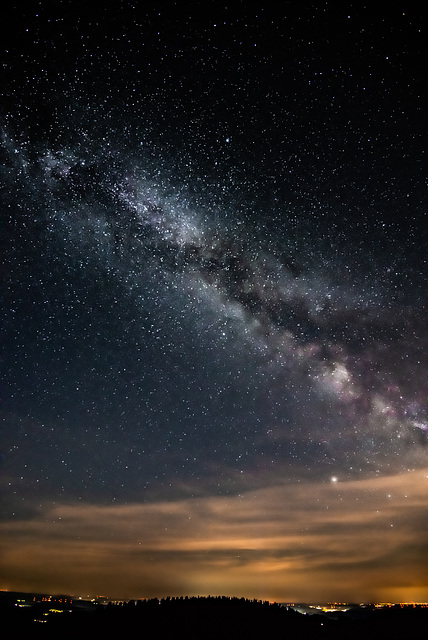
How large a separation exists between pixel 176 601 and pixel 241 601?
5.01 meters

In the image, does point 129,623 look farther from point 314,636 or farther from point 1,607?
point 1,607

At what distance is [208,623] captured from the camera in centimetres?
2745

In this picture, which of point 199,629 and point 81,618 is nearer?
point 199,629

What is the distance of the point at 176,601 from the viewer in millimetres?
32188

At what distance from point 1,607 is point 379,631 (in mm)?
31187

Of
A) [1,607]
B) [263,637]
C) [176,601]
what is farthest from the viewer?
[1,607]

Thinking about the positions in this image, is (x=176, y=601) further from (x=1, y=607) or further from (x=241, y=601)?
(x=1, y=607)

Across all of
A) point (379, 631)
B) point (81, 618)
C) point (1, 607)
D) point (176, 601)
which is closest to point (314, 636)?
point (379, 631)

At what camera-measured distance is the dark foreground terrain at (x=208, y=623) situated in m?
25.8

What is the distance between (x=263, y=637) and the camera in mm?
25656

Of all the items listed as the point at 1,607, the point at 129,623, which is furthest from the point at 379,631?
the point at 1,607

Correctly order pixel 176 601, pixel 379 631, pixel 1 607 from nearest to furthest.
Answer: pixel 379 631, pixel 176 601, pixel 1 607

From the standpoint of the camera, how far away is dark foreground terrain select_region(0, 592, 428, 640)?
84.7 feet

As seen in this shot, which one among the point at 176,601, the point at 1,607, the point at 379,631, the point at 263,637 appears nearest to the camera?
the point at 263,637
